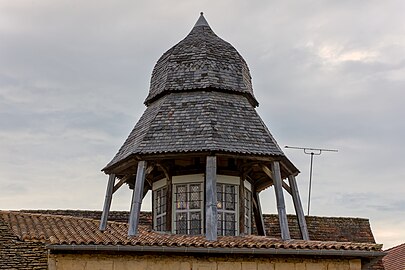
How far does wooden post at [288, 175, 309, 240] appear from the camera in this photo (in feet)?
64.3

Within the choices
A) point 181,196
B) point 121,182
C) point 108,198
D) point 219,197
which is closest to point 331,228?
point 219,197

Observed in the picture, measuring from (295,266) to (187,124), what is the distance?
5.04m

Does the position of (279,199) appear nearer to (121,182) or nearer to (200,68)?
(200,68)

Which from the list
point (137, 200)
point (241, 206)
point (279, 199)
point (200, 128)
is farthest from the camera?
point (241, 206)

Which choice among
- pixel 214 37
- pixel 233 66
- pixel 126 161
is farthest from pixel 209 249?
pixel 214 37

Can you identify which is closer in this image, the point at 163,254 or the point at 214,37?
the point at 163,254

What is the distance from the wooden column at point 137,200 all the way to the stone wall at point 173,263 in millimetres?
1730

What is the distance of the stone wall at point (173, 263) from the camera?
16.1 meters

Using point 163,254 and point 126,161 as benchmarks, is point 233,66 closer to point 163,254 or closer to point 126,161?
point 126,161

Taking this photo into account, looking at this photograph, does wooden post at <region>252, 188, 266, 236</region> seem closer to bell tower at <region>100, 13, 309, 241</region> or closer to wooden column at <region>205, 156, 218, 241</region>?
bell tower at <region>100, 13, 309, 241</region>

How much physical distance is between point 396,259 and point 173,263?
14.1 m

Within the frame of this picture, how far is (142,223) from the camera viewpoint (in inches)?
937

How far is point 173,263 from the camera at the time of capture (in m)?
16.3

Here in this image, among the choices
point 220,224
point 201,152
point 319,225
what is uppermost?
point 201,152
